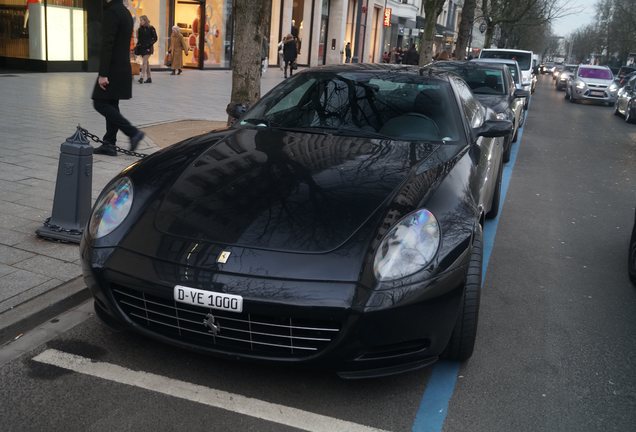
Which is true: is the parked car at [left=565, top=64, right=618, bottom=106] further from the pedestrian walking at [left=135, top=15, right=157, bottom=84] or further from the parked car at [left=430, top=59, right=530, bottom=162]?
the pedestrian walking at [left=135, top=15, right=157, bottom=84]

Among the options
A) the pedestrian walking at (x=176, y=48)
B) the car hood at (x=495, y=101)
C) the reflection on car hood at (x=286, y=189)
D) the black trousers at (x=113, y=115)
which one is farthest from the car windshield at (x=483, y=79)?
the pedestrian walking at (x=176, y=48)

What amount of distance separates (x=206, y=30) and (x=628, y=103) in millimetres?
16358

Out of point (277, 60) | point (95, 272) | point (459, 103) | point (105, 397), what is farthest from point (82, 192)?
point (277, 60)

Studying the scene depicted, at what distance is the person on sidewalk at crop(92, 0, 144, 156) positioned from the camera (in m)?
7.48

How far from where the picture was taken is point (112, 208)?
3.38m

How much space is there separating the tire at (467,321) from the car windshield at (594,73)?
27.3 meters

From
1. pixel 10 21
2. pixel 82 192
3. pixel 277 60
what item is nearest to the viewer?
pixel 82 192

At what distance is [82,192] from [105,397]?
2.33 m

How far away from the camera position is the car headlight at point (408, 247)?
114 inches

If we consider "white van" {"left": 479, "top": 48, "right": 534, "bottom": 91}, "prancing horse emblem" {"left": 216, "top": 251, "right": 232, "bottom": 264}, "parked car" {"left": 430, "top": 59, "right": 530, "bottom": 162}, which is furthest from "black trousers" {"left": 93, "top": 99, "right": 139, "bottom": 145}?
"white van" {"left": 479, "top": 48, "right": 534, "bottom": 91}

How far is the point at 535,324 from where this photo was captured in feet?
13.7

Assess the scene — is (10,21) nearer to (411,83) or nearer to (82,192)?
(82,192)

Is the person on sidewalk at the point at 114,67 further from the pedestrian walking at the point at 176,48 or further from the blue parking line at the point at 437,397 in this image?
the pedestrian walking at the point at 176,48

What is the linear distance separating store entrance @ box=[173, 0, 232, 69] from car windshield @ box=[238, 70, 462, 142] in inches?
889
